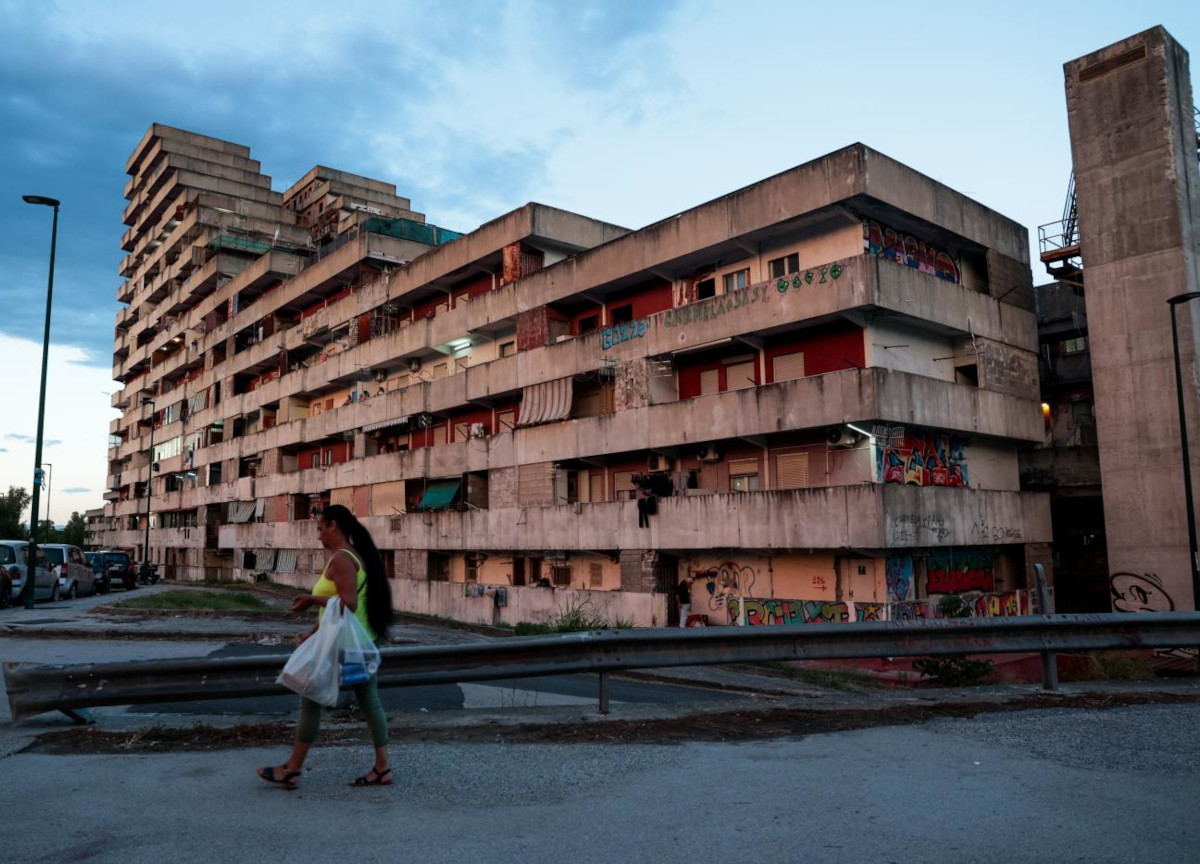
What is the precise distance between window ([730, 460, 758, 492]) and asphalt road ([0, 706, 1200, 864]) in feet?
63.3

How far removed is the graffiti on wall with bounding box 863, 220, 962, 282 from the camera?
79.2ft

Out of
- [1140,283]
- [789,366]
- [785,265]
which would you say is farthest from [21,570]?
[1140,283]

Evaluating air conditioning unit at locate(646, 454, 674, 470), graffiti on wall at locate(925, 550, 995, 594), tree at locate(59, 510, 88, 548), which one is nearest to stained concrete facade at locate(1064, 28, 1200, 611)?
graffiti on wall at locate(925, 550, 995, 594)

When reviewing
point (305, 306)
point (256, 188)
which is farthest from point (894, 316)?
point (256, 188)

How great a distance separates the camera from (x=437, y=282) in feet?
124

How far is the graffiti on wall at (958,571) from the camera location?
23766mm

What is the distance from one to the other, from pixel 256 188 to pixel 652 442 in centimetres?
5562

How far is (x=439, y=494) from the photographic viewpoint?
37000 millimetres

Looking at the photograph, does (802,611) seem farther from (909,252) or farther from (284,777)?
(284,777)

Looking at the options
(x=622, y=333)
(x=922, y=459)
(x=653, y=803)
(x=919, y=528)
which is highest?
(x=622, y=333)

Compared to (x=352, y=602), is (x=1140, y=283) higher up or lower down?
higher up

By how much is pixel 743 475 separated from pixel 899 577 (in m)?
5.40

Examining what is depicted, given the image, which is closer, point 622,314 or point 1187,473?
point 1187,473

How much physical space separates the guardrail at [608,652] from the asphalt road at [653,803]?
2.77 feet
